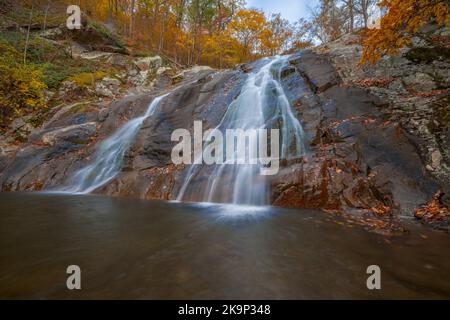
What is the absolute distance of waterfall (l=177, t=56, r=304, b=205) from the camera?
19.0 ft

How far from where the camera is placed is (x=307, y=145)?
627 centimetres

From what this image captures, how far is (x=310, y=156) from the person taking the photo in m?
5.75

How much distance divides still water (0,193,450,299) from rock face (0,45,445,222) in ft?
3.39

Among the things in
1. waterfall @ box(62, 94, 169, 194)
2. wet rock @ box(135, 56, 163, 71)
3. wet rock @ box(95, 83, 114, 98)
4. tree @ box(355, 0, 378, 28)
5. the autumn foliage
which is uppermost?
tree @ box(355, 0, 378, 28)

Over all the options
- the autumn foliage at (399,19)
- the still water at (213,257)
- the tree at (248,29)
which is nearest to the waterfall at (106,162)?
the still water at (213,257)

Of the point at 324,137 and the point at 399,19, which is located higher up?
the point at 399,19

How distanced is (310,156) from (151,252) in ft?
14.4

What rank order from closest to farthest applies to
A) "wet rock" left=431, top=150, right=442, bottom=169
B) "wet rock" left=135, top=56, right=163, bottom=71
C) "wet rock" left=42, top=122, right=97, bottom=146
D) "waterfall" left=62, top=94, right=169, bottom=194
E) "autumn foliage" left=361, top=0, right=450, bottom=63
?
"autumn foliage" left=361, top=0, right=450, bottom=63 < "wet rock" left=431, top=150, right=442, bottom=169 < "waterfall" left=62, top=94, right=169, bottom=194 < "wet rock" left=42, top=122, right=97, bottom=146 < "wet rock" left=135, top=56, right=163, bottom=71

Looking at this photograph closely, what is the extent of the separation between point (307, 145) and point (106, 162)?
6.69 metres

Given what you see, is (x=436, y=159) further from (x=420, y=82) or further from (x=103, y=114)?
(x=103, y=114)

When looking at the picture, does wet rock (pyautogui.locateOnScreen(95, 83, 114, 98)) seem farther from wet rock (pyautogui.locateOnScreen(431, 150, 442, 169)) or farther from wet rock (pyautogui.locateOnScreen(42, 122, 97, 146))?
wet rock (pyautogui.locateOnScreen(431, 150, 442, 169))

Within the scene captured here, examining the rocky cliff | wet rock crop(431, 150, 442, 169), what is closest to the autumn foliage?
the rocky cliff

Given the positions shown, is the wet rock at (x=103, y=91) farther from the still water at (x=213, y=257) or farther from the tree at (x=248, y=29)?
the tree at (x=248, y=29)

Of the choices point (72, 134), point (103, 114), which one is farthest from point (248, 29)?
point (72, 134)
